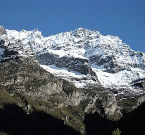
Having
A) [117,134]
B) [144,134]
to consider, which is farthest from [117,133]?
[144,134]

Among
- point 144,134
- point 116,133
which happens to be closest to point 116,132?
point 116,133

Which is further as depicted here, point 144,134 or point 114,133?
point 114,133

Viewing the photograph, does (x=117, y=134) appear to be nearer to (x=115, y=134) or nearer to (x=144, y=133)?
(x=115, y=134)

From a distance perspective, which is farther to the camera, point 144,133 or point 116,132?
point 116,132

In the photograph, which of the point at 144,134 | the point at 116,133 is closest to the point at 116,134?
the point at 116,133

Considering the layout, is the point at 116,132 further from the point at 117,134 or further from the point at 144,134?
the point at 144,134

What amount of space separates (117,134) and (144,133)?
12.2m

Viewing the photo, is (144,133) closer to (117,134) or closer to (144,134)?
(144,134)

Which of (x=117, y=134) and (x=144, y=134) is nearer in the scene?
(x=144, y=134)

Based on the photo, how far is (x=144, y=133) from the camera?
132625 millimetres

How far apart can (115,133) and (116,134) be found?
1.57 feet

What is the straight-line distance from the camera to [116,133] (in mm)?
141875

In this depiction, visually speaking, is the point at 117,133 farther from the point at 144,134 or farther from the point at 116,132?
the point at 144,134

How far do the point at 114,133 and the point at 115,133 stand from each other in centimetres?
54
